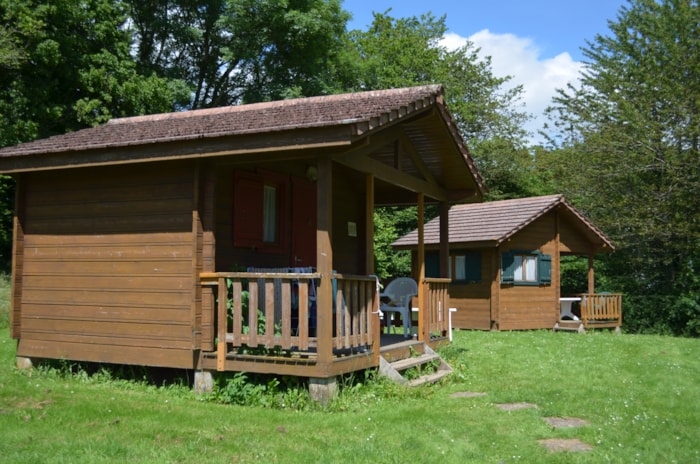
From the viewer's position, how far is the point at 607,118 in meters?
27.7

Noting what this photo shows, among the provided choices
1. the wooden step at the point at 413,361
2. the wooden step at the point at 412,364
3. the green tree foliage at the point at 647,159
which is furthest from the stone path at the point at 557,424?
the green tree foliage at the point at 647,159

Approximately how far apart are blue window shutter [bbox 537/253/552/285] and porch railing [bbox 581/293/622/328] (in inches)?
44.9

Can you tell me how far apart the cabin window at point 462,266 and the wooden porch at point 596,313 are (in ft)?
10.3

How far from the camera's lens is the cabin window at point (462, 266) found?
20969mm

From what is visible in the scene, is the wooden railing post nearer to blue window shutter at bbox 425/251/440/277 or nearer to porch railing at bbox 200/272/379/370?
porch railing at bbox 200/272/379/370

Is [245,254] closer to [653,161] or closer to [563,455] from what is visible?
[563,455]

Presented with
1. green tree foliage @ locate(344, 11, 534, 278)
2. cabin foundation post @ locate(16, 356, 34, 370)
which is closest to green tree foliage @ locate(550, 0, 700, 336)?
green tree foliage @ locate(344, 11, 534, 278)

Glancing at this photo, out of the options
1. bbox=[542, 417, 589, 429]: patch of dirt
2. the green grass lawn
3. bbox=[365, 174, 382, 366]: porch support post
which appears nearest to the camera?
the green grass lawn

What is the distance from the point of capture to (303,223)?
10.9 m

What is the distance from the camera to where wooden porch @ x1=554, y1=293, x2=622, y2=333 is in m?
21.6

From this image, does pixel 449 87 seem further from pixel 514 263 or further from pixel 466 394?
pixel 466 394

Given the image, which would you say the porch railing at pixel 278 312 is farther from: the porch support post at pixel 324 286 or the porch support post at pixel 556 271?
the porch support post at pixel 556 271

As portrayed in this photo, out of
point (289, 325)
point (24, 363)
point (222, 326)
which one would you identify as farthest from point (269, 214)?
point (24, 363)

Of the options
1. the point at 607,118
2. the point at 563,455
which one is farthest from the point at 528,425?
the point at 607,118
